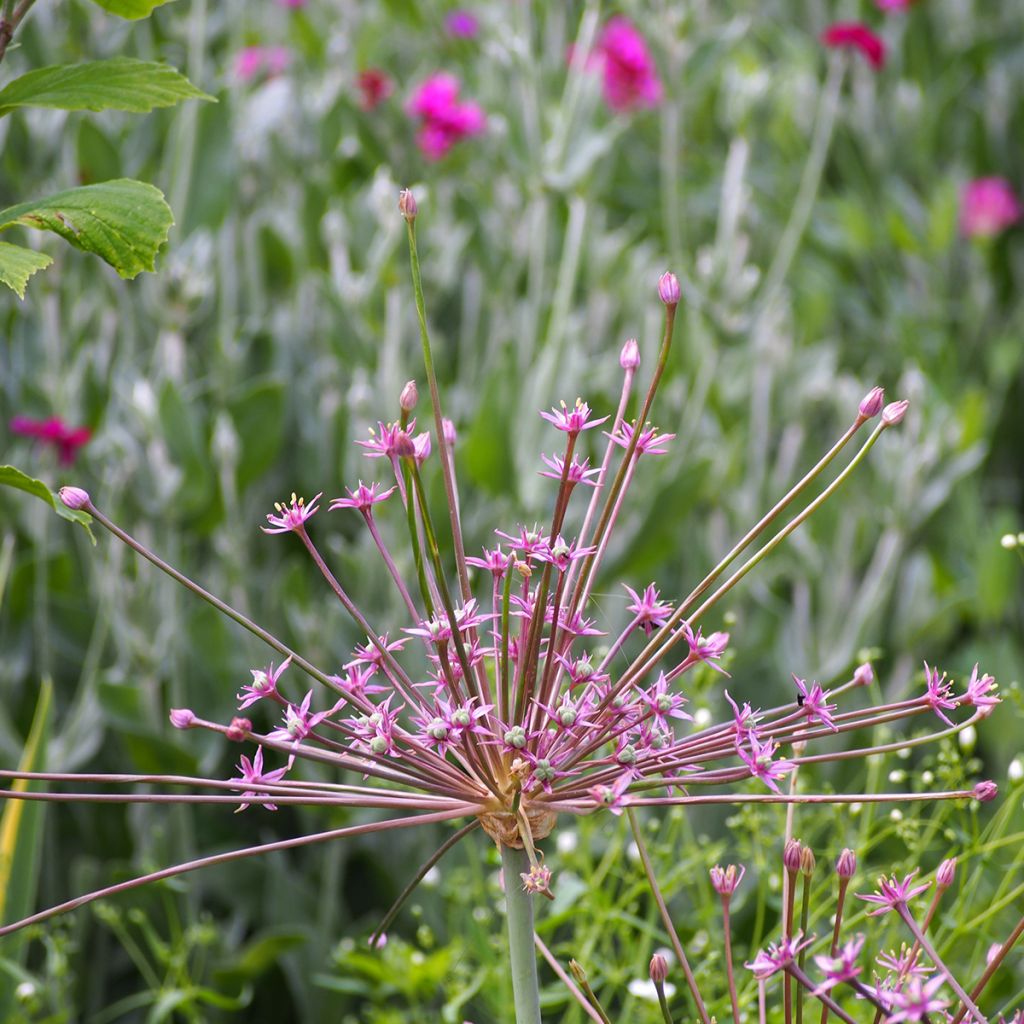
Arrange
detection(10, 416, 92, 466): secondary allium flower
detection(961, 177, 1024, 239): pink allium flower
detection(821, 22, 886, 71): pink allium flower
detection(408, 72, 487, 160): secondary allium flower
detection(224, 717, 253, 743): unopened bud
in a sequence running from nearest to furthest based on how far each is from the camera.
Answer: detection(224, 717, 253, 743): unopened bud
detection(10, 416, 92, 466): secondary allium flower
detection(408, 72, 487, 160): secondary allium flower
detection(821, 22, 886, 71): pink allium flower
detection(961, 177, 1024, 239): pink allium flower

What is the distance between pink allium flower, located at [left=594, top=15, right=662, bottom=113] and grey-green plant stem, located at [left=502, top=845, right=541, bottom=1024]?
1.99m

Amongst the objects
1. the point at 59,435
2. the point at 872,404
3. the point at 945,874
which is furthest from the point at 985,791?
the point at 59,435

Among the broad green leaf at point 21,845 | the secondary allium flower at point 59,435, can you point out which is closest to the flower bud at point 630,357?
the broad green leaf at point 21,845

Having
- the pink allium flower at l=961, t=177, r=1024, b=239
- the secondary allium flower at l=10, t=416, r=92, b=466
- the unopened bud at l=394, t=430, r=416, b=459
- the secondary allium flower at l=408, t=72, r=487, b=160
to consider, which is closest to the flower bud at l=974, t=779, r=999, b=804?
the unopened bud at l=394, t=430, r=416, b=459

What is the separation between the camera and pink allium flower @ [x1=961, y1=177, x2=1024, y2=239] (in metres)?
3.05

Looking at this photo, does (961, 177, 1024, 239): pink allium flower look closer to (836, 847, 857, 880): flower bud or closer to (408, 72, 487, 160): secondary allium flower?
(408, 72, 487, 160): secondary allium flower

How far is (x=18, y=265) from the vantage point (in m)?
0.65

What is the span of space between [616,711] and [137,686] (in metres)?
1.15

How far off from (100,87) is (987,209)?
2.71m

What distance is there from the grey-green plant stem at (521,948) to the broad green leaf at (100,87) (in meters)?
0.44

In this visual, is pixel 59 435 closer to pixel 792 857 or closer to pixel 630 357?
pixel 630 357

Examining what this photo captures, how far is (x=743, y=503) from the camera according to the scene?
2.13 meters

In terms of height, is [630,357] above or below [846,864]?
above

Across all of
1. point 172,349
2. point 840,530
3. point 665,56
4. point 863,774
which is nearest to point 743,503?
point 840,530
